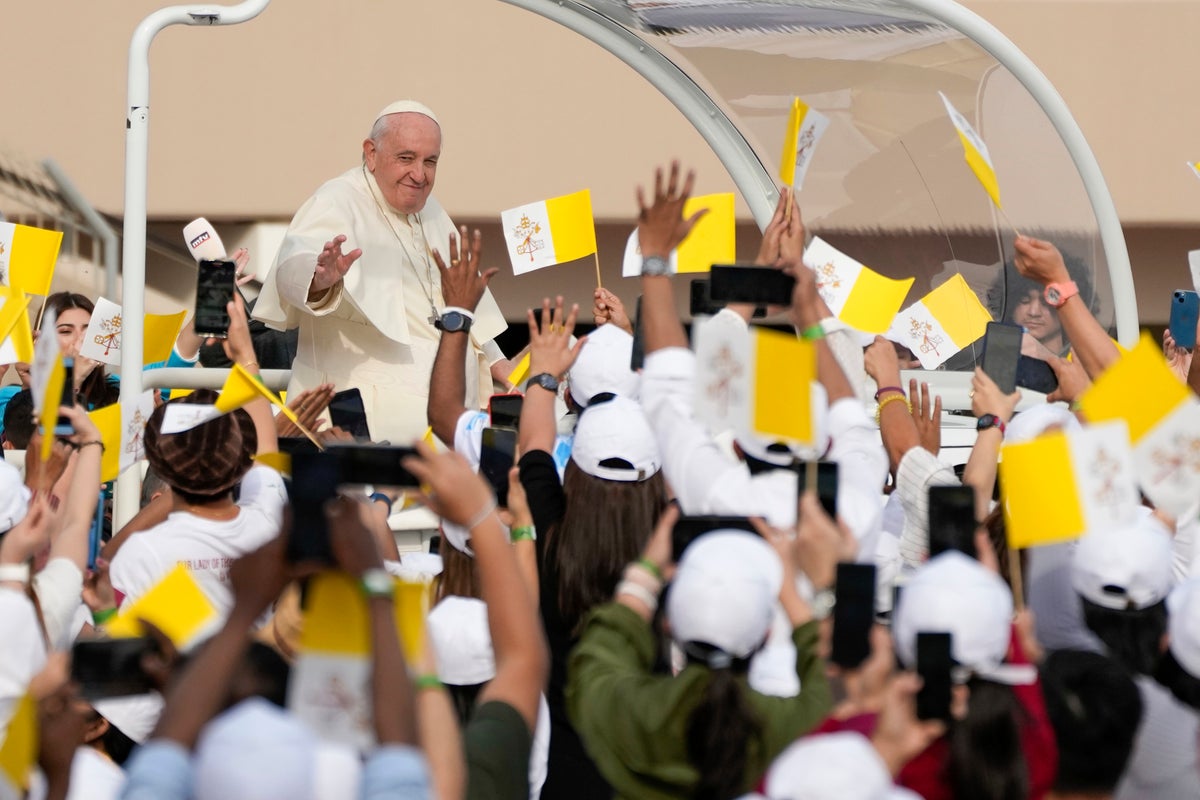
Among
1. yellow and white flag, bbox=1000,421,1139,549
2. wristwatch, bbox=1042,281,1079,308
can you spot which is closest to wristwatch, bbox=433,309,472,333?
wristwatch, bbox=1042,281,1079,308

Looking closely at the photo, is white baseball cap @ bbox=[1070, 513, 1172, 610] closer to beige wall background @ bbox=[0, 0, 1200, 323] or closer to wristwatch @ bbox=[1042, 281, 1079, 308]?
wristwatch @ bbox=[1042, 281, 1079, 308]

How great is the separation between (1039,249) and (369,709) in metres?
2.64

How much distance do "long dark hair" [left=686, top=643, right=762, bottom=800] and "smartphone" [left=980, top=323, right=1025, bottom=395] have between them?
1872 mm

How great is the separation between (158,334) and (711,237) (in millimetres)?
1736

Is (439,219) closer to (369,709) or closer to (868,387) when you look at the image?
(868,387)

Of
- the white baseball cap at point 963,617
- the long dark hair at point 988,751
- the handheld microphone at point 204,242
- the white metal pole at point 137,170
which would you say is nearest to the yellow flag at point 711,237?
the handheld microphone at point 204,242

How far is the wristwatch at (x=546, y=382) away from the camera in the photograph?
3723mm

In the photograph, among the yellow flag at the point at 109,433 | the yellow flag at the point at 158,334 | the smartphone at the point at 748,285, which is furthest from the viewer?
the yellow flag at the point at 158,334

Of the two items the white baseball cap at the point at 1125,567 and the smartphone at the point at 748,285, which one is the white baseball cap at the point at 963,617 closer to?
the white baseball cap at the point at 1125,567

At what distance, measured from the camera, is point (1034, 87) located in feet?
17.5

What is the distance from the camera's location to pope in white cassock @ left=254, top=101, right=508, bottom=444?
5633mm

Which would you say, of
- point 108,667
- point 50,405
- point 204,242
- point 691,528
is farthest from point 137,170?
point 108,667

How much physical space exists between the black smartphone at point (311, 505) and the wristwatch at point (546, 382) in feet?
5.40

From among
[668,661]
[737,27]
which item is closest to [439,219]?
[737,27]
